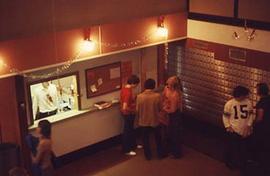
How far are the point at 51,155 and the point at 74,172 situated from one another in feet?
4.78

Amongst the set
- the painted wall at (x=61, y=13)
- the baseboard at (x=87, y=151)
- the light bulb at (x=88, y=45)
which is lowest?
the baseboard at (x=87, y=151)

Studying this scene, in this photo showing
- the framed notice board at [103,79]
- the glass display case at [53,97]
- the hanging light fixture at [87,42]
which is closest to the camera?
the hanging light fixture at [87,42]

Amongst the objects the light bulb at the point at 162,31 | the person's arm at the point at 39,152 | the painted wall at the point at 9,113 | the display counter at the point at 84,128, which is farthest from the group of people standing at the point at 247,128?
the painted wall at the point at 9,113

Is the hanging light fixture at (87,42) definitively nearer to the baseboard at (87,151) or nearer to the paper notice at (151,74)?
the baseboard at (87,151)

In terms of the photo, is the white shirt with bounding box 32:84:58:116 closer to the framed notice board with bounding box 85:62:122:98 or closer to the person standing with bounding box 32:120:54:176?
the framed notice board with bounding box 85:62:122:98

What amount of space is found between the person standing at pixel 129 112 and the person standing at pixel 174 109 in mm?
583

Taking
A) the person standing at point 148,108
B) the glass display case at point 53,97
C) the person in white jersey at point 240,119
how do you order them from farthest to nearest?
the person standing at point 148,108, the glass display case at point 53,97, the person in white jersey at point 240,119

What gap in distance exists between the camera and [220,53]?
775 cm

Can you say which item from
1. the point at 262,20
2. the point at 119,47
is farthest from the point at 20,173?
the point at 262,20

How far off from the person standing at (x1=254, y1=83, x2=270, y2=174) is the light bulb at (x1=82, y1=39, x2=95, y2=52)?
2744 mm

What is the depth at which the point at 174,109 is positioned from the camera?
7.61 meters

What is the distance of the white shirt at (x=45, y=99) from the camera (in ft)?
23.6

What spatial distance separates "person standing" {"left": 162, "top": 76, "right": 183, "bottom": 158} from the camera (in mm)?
7570

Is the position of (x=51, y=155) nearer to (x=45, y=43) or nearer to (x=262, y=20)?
(x=45, y=43)
